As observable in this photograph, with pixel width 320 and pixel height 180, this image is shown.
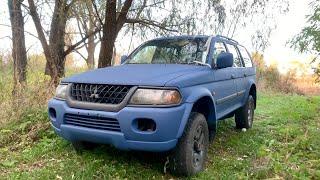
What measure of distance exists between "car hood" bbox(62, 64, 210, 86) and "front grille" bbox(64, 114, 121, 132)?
1.35 ft

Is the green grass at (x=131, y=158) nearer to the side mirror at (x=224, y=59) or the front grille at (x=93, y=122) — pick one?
the front grille at (x=93, y=122)

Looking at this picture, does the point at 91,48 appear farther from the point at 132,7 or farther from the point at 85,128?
the point at 85,128

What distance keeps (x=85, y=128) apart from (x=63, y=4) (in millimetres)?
5105

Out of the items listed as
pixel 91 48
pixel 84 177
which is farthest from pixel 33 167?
pixel 91 48

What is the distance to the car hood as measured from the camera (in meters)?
4.29

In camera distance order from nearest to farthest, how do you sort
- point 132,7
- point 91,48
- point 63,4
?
1. point 63,4
2. point 132,7
3. point 91,48

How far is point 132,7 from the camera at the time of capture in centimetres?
959

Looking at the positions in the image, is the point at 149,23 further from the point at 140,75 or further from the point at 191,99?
the point at 191,99

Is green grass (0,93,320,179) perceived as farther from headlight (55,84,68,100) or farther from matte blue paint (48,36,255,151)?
headlight (55,84,68,100)

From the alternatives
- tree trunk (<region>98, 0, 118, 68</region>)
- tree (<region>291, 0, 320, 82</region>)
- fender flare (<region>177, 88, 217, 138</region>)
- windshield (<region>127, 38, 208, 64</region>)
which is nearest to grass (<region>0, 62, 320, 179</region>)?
fender flare (<region>177, 88, 217, 138</region>)

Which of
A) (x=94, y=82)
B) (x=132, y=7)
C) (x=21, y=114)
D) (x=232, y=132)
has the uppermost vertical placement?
(x=132, y=7)

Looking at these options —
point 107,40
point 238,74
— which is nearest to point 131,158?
point 238,74

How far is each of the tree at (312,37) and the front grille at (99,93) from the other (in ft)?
46.3

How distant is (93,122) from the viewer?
4.36 m
